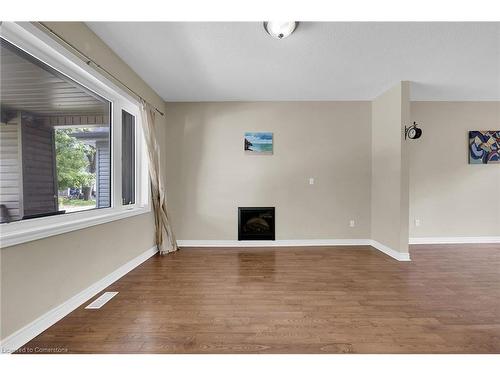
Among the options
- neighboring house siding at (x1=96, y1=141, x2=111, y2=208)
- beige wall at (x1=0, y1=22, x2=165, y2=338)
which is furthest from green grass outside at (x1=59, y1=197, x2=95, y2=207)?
beige wall at (x1=0, y1=22, x2=165, y2=338)

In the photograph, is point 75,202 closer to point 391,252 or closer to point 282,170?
point 282,170

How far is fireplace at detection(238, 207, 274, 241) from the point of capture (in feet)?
12.4

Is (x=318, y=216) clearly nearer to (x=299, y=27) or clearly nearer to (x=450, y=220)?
(x=450, y=220)

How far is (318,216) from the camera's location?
3.79 metres

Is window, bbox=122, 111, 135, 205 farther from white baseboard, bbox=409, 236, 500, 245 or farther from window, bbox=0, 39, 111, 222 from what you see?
white baseboard, bbox=409, 236, 500, 245

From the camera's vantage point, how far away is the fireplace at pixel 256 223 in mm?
3785

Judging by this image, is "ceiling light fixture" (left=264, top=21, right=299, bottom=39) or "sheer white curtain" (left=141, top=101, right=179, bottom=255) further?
"sheer white curtain" (left=141, top=101, right=179, bottom=255)

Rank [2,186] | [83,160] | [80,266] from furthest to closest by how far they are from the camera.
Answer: [83,160], [80,266], [2,186]

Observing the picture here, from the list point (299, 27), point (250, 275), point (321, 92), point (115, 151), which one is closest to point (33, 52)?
point (115, 151)

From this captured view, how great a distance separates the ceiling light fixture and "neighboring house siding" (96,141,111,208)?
214 centimetres

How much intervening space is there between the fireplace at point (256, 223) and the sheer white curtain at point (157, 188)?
1159 millimetres

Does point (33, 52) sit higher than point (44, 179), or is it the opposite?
point (33, 52)

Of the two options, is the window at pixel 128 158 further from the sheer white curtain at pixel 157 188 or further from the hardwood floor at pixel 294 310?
the hardwood floor at pixel 294 310
